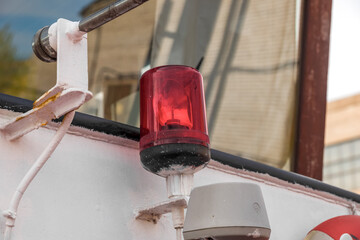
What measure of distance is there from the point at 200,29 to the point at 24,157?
1805 millimetres

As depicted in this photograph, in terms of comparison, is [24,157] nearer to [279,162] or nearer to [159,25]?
[159,25]

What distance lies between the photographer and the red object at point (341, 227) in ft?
7.22

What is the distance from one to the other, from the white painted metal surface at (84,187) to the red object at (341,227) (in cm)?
41

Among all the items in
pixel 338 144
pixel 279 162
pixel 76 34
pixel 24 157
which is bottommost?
pixel 24 157

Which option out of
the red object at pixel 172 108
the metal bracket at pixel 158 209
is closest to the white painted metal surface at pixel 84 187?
the metal bracket at pixel 158 209

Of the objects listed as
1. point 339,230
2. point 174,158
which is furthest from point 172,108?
point 339,230

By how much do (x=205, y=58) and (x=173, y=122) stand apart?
1.49 metres

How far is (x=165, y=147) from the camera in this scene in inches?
74.5

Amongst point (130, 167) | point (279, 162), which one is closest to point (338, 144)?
point (279, 162)

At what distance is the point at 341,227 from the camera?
7.30ft

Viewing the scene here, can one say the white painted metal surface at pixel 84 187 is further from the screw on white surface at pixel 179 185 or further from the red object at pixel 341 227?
the red object at pixel 341 227

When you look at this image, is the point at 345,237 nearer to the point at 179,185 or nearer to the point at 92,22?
the point at 179,185

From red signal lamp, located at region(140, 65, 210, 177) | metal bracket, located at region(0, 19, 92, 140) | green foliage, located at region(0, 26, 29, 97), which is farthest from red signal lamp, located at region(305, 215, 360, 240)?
green foliage, located at region(0, 26, 29, 97)

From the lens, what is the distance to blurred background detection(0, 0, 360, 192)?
3320mm
